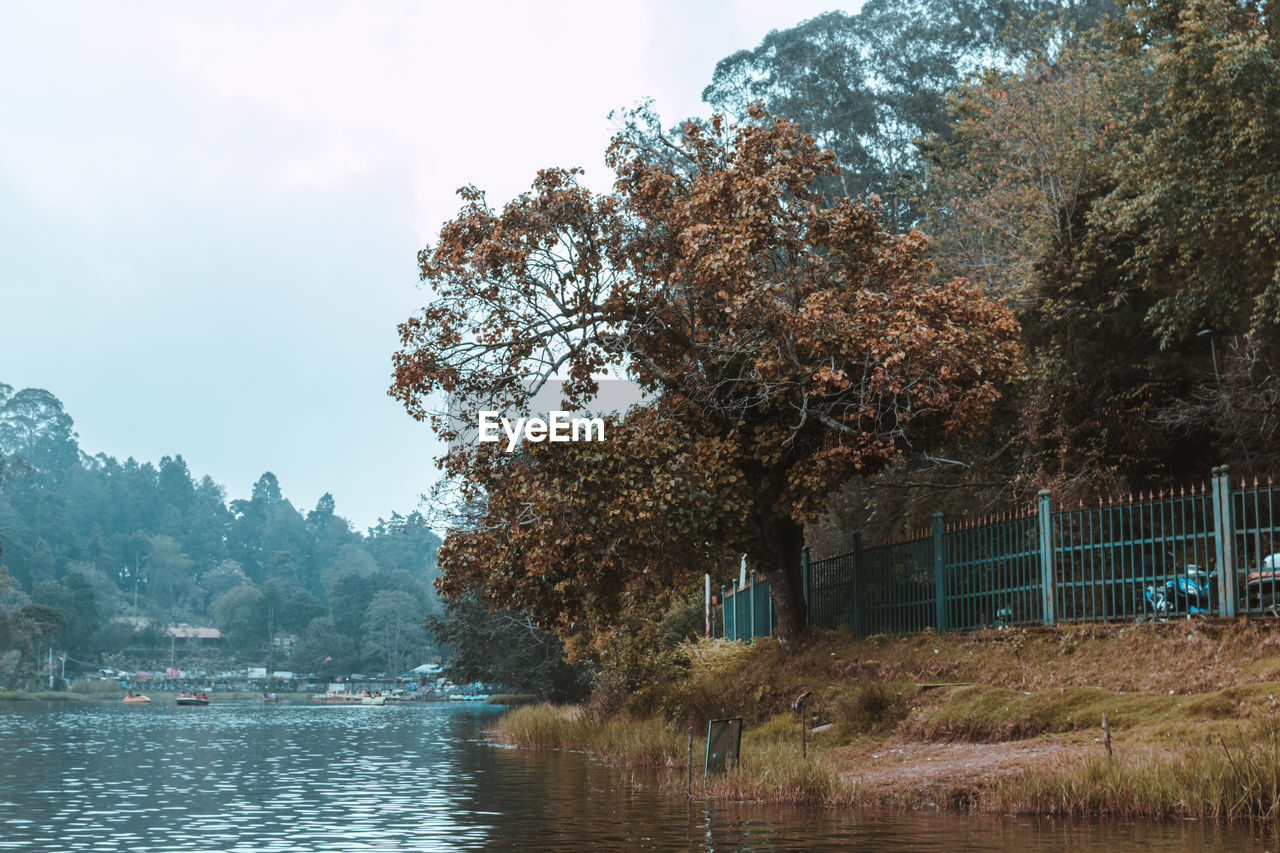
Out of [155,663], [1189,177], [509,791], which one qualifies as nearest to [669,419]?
[509,791]

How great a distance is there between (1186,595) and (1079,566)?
7.04 feet

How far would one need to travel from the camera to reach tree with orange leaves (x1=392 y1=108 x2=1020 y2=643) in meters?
20.4

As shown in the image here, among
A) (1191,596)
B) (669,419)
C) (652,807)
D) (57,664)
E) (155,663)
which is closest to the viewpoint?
(652,807)

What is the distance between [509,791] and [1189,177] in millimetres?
14877

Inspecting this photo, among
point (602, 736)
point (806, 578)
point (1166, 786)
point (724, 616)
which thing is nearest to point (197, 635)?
point (724, 616)

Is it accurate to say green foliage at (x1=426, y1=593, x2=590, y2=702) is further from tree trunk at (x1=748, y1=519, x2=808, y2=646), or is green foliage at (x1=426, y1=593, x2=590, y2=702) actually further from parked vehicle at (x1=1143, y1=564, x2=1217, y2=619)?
parked vehicle at (x1=1143, y1=564, x2=1217, y2=619)

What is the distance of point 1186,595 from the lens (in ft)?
55.2

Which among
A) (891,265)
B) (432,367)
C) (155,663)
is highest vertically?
(891,265)

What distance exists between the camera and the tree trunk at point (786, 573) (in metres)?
23.3

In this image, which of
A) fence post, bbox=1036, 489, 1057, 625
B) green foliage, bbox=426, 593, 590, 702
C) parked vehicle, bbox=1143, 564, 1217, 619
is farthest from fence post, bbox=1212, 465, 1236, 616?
green foliage, bbox=426, 593, 590, 702

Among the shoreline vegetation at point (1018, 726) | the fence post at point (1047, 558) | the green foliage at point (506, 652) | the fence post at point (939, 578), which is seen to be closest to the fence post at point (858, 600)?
the shoreline vegetation at point (1018, 726)

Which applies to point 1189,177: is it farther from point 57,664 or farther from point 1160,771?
point 57,664

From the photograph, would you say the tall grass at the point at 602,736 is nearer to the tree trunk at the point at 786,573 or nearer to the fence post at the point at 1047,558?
the tree trunk at the point at 786,573

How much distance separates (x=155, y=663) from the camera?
152125mm
